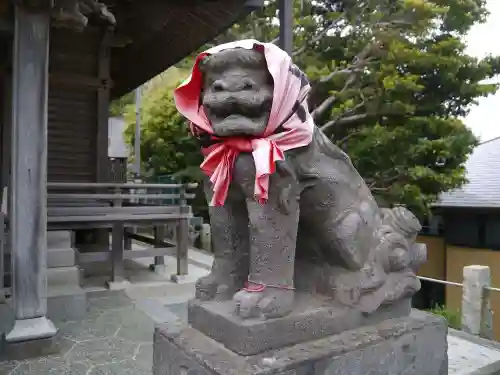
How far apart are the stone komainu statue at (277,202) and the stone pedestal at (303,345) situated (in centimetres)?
9

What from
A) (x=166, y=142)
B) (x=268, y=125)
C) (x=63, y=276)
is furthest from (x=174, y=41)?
(x=166, y=142)

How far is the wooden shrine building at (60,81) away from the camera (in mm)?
3412

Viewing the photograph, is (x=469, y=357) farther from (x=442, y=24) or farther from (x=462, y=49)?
(x=442, y=24)

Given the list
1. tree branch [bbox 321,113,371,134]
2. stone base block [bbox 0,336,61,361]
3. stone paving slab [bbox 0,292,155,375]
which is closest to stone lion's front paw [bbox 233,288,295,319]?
stone paving slab [bbox 0,292,155,375]

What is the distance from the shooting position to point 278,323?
5.93ft

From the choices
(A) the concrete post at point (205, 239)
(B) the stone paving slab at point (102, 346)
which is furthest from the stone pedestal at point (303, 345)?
(A) the concrete post at point (205, 239)

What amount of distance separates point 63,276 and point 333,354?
3.82 m

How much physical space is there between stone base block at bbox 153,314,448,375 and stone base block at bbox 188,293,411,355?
0.03m

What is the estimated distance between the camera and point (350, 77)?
9148mm

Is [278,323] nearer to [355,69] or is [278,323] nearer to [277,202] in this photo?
[277,202]

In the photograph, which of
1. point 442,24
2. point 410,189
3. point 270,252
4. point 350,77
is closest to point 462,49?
point 442,24

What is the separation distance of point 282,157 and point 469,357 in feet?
7.29

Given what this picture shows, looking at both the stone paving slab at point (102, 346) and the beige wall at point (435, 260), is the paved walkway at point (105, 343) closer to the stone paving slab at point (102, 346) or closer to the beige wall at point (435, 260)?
the stone paving slab at point (102, 346)

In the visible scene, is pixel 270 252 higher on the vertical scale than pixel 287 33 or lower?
lower
